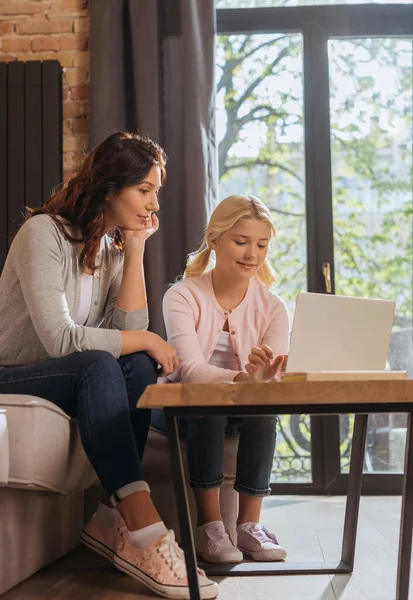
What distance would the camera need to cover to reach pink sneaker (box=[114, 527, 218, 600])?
159 centimetres

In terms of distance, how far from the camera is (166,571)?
5.25 ft

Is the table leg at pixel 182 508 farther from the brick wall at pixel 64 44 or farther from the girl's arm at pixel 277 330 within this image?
the brick wall at pixel 64 44

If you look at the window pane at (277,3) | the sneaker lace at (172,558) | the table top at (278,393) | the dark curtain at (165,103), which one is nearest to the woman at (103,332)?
the sneaker lace at (172,558)

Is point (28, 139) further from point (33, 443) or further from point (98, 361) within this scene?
point (33, 443)

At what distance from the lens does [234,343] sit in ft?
7.54

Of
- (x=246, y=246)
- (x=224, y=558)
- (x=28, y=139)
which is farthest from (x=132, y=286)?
(x=28, y=139)

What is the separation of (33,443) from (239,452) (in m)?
0.68

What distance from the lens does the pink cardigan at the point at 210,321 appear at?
2221mm

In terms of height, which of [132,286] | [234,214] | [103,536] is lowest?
[103,536]

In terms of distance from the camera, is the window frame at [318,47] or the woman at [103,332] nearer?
the woman at [103,332]

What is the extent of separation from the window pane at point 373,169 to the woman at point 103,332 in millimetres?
1582

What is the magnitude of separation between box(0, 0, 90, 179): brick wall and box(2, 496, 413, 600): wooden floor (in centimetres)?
191

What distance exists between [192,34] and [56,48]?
2.07 feet

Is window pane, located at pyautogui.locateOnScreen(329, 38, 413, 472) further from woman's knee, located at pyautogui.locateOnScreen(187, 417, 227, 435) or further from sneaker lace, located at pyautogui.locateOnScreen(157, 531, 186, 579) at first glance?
sneaker lace, located at pyautogui.locateOnScreen(157, 531, 186, 579)
